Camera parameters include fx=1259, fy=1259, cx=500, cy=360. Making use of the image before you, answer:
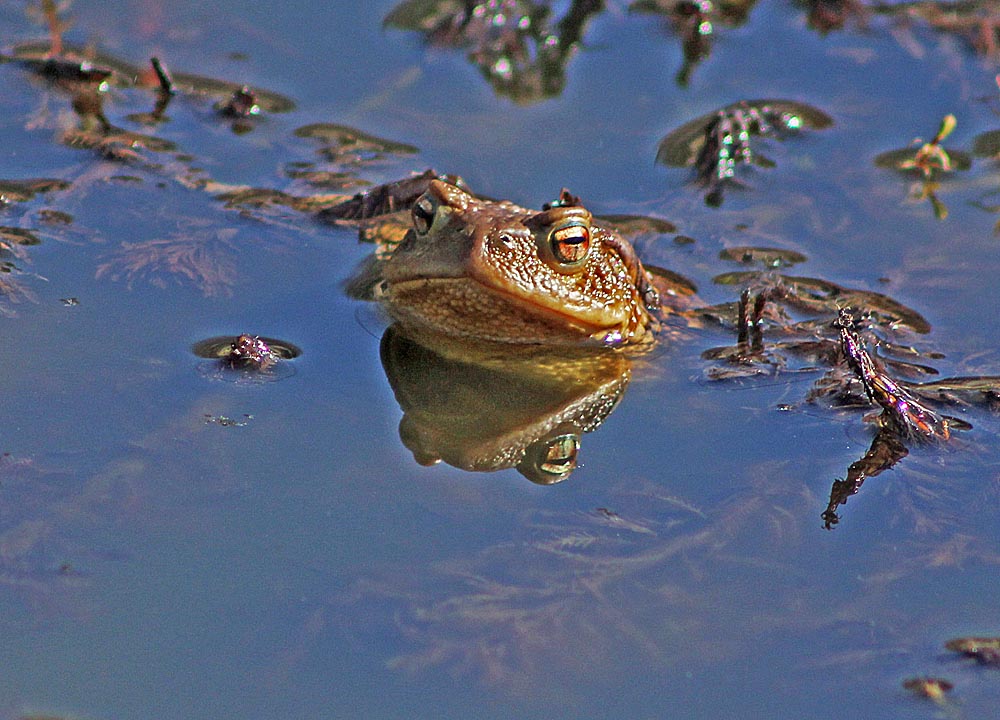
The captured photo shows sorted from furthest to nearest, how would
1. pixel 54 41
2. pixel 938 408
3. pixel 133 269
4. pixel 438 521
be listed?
pixel 54 41 < pixel 133 269 < pixel 938 408 < pixel 438 521

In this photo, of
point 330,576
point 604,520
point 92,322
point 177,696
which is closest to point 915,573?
point 604,520

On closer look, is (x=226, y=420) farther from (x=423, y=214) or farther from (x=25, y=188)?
(x=25, y=188)

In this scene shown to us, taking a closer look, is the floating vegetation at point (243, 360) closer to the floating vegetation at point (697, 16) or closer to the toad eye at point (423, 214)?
the toad eye at point (423, 214)

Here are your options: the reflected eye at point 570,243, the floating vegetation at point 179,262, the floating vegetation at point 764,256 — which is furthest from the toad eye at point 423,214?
the floating vegetation at point 764,256

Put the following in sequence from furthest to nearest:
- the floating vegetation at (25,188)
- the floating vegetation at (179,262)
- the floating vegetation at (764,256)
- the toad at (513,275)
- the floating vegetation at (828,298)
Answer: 1. the floating vegetation at (764,256)
2. the floating vegetation at (25,188)
3. the floating vegetation at (828,298)
4. the floating vegetation at (179,262)
5. the toad at (513,275)

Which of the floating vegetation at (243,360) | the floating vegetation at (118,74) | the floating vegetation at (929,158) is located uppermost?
the floating vegetation at (929,158)

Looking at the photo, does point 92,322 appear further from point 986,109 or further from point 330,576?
point 986,109
